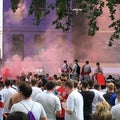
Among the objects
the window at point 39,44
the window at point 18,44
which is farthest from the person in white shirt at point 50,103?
the window at point 18,44

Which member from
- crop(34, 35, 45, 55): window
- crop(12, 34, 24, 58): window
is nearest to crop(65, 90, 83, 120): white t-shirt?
crop(34, 35, 45, 55): window

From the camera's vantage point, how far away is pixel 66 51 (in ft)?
125

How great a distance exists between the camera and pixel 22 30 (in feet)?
132

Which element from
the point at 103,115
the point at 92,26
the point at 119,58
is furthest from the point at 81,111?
the point at 119,58

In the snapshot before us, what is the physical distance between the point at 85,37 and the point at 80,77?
12.2m

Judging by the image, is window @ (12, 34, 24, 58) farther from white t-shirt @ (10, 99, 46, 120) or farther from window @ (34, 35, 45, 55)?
white t-shirt @ (10, 99, 46, 120)

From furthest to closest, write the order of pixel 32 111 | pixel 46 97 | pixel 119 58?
pixel 119 58 → pixel 46 97 → pixel 32 111

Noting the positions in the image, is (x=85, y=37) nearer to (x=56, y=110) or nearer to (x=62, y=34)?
(x=62, y=34)

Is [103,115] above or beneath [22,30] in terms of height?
beneath

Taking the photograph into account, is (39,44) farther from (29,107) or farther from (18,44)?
(29,107)

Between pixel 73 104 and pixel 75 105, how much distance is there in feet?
0.24

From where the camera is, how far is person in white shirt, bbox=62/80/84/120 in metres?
9.12

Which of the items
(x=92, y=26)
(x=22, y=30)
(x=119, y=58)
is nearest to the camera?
(x=92, y=26)

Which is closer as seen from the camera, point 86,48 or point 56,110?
point 56,110
